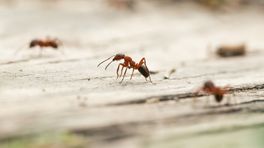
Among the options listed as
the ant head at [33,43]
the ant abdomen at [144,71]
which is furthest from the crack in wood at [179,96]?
the ant head at [33,43]

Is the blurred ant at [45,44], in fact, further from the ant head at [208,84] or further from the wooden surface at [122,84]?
the ant head at [208,84]

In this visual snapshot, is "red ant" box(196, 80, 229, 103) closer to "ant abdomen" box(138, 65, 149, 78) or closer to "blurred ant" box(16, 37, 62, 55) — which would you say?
"ant abdomen" box(138, 65, 149, 78)

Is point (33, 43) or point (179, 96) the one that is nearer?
point (179, 96)

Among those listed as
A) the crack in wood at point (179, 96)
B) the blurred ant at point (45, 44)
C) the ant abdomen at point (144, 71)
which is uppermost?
the blurred ant at point (45, 44)

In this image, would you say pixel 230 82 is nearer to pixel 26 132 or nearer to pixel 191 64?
pixel 191 64

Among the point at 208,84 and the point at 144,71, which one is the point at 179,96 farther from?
the point at 144,71

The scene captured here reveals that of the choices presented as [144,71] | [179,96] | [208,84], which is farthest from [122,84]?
[208,84]

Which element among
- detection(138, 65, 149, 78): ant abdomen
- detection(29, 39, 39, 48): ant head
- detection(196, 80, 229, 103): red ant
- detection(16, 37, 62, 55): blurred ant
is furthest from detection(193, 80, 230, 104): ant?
detection(29, 39, 39, 48): ant head

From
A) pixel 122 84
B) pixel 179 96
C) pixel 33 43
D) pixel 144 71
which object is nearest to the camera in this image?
pixel 179 96
